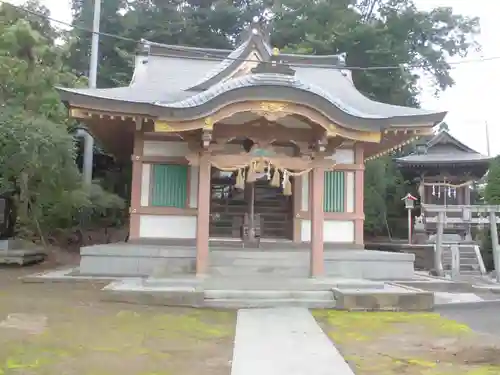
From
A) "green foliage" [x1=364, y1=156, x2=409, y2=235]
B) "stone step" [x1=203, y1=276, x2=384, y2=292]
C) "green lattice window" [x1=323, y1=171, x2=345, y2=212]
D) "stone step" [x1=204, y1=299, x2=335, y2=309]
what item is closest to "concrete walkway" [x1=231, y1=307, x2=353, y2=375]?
"stone step" [x1=204, y1=299, x2=335, y2=309]

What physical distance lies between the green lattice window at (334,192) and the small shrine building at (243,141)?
27mm

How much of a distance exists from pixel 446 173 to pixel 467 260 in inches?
229

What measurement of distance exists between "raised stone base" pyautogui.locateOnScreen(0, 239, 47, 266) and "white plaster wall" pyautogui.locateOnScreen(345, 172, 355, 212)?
9466 mm

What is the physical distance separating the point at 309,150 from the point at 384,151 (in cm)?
411

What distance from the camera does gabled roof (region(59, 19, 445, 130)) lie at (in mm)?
9820

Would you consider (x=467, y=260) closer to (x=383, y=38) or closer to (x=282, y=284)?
(x=282, y=284)

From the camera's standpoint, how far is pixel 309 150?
1124cm

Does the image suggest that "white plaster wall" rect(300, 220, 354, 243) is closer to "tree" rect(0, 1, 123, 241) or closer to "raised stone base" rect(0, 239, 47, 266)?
"tree" rect(0, 1, 123, 241)

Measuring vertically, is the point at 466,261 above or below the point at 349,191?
below

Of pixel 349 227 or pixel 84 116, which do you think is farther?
pixel 349 227

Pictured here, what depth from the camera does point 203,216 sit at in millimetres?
10094

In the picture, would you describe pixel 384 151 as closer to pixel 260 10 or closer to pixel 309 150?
pixel 309 150

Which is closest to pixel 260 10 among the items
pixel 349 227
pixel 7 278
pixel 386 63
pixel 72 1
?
pixel 386 63

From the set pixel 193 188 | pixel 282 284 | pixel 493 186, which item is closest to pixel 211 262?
pixel 193 188
